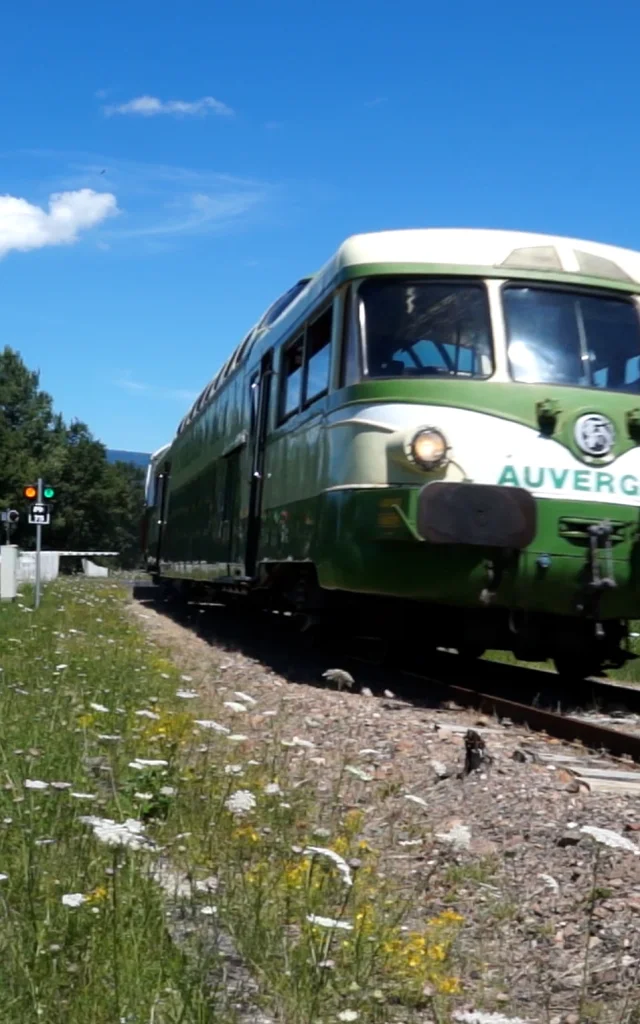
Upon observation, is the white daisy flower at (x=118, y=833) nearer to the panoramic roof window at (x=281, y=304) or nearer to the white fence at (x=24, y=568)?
the panoramic roof window at (x=281, y=304)

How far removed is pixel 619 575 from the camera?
917 cm

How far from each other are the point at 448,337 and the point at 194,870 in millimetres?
6567

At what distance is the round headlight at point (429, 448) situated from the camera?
29.7ft

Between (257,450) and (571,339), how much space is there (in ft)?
14.1

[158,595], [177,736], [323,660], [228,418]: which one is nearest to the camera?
[177,736]

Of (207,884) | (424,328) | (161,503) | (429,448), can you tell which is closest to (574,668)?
(429,448)

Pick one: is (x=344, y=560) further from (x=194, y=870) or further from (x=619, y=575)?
(x=194, y=870)

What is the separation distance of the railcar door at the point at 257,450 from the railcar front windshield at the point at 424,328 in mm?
3160

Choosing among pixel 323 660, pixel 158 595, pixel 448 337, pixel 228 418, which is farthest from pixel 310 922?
pixel 158 595

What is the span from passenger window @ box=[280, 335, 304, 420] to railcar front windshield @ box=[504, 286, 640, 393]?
2288 millimetres

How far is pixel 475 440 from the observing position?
30.1 feet

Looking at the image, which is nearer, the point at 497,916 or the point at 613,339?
the point at 497,916

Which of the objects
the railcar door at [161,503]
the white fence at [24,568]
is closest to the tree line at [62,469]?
the white fence at [24,568]

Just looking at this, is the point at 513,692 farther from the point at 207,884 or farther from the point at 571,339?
the point at 207,884
